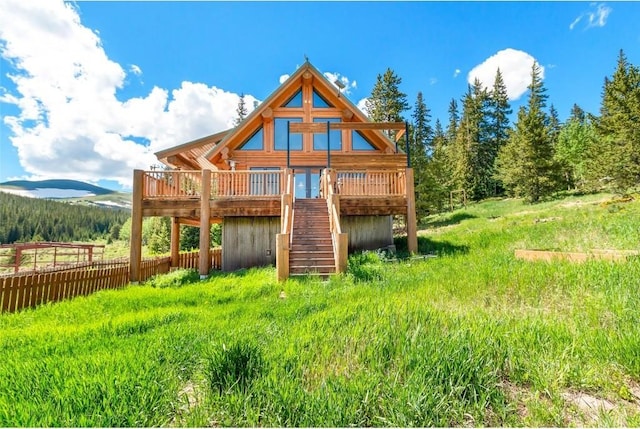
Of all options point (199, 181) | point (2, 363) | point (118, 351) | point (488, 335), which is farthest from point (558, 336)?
point (199, 181)

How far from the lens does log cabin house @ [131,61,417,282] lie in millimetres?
10039

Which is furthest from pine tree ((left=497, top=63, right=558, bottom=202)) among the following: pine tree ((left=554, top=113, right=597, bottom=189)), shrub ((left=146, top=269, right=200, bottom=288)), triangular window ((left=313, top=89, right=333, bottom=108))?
shrub ((left=146, top=269, right=200, bottom=288))

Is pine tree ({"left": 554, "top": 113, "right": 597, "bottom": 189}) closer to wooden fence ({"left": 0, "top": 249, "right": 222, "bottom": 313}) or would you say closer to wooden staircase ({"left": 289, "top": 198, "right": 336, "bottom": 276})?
wooden staircase ({"left": 289, "top": 198, "right": 336, "bottom": 276})

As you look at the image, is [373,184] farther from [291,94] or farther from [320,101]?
[291,94]

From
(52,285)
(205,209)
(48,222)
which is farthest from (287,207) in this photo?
(48,222)

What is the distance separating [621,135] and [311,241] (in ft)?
84.1

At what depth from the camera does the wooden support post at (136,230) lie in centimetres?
1005

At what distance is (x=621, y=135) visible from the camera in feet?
70.5

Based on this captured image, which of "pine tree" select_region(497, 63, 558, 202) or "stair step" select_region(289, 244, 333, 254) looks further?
"pine tree" select_region(497, 63, 558, 202)

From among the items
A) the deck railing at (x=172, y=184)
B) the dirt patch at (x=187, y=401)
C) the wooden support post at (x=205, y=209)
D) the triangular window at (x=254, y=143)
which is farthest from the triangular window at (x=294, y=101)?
the dirt patch at (x=187, y=401)

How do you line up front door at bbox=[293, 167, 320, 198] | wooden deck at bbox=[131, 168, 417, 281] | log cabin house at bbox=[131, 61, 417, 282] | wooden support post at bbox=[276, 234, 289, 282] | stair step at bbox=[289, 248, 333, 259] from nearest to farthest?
wooden support post at bbox=[276, 234, 289, 282] < stair step at bbox=[289, 248, 333, 259] < log cabin house at bbox=[131, 61, 417, 282] < wooden deck at bbox=[131, 168, 417, 281] < front door at bbox=[293, 167, 320, 198]

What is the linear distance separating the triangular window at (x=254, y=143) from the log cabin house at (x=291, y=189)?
0.05m

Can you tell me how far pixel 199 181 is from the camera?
1152 centimetres

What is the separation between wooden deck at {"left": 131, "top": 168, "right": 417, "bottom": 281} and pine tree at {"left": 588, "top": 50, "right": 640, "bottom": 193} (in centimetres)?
1943
